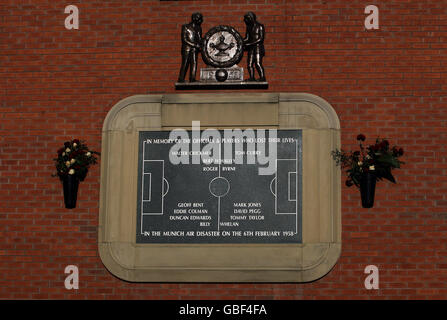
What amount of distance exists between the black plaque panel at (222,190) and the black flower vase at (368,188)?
0.76 meters

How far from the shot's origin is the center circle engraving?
9.38m

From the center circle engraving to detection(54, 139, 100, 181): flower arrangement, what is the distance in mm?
1523

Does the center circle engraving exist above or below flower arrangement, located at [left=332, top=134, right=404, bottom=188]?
below

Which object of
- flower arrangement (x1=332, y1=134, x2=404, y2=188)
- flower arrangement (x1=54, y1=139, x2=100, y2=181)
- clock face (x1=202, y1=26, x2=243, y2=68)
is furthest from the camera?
clock face (x1=202, y1=26, x2=243, y2=68)

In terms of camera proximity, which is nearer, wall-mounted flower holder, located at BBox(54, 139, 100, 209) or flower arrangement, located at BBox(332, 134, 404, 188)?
flower arrangement, located at BBox(332, 134, 404, 188)

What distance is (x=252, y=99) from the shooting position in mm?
9516

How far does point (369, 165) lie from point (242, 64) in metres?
2.09

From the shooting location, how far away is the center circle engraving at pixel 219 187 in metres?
9.38

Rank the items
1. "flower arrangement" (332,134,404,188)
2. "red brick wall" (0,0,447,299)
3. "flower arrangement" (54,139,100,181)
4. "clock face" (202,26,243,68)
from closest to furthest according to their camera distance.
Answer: "flower arrangement" (332,134,404,188) → "red brick wall" (0,0,447,299) → "flower arrangement" (54,139,100,181) → "clock face" (202,26,243,68)

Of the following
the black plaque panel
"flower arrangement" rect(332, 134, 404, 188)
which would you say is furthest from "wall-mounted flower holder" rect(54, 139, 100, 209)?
"flower arrangement" rect(332, 134, 404, 188)

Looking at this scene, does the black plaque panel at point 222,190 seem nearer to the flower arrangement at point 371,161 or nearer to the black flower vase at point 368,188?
the flower arrangement at point 371,161

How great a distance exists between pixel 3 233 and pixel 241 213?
3.01 meters

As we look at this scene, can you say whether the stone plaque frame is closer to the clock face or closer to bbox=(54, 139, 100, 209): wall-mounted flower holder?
bbox=(54, 139, 100, 209): wall-mounted flower holder

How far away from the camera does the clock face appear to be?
967 cm
